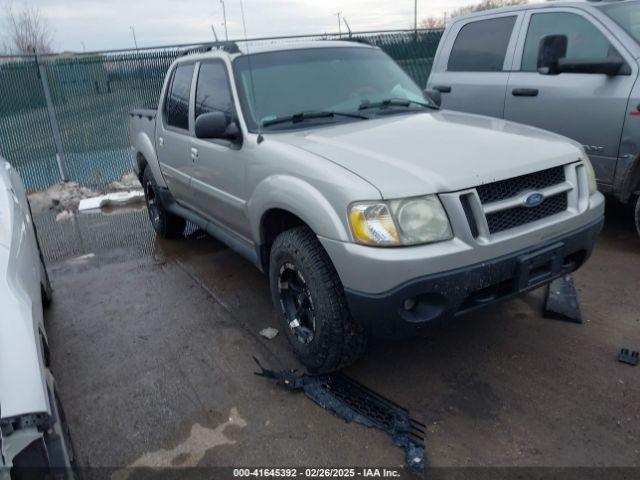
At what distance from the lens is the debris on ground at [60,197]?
7965mm

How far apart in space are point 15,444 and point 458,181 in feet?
6.92

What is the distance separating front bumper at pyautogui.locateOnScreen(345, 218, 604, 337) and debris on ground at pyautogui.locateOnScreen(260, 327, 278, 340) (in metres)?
1.23

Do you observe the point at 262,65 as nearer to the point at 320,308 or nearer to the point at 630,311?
the point at 320,308

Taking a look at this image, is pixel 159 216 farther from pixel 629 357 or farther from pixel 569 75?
pixel 629 357

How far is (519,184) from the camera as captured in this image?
2818mm

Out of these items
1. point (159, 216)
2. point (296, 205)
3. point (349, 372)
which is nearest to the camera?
point (296, 205)

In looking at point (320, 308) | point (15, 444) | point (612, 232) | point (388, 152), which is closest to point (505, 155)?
point (388, 152)

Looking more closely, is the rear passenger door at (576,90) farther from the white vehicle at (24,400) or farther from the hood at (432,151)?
the white vehicle at (24,400)

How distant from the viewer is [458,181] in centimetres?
260

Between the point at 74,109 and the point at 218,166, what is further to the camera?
the point at 74,109

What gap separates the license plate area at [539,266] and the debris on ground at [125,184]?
7.30m

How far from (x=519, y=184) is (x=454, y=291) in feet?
2.35

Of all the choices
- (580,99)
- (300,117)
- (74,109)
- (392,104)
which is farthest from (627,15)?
(74,109)

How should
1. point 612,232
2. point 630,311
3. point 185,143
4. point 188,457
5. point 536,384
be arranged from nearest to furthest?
point 188,457 < point 536,384 < point 630,311 < point 185,143 < point 612,232
